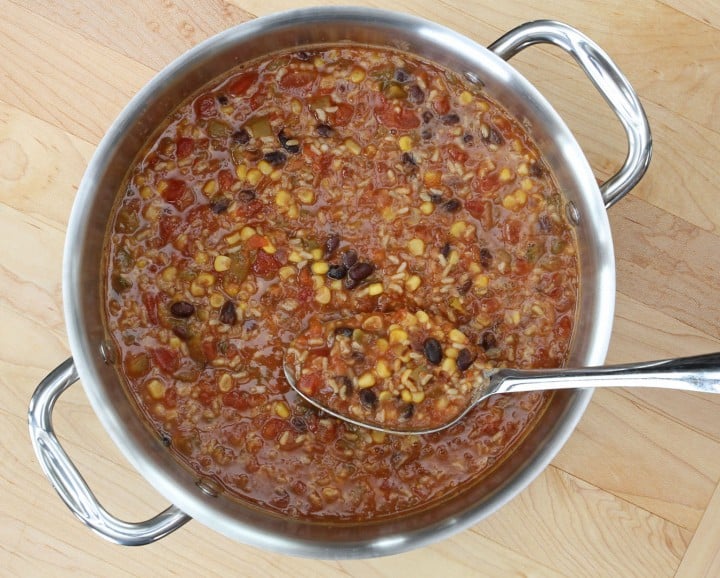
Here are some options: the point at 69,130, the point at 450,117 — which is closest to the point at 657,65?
the point at 450,117

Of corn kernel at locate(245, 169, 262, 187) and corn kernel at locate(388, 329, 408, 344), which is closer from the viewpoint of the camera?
corn kernel at locate(388, 329, 408, 344)

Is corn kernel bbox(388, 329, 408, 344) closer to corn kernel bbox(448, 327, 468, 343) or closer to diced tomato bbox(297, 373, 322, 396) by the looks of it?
corn kernel bbox(448, 327, 468, 343)

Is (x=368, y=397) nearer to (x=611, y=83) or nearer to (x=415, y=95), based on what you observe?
(x=415, y=95)

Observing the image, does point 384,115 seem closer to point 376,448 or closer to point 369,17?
point 369,17

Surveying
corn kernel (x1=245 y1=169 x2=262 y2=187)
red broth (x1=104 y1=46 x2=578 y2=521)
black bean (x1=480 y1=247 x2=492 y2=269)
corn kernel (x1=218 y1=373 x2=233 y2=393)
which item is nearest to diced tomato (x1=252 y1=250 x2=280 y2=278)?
red broth (x1=104 y1=46 x2=578 y2=521)

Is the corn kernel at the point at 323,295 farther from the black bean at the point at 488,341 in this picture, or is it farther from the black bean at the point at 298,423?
the black bean at the point at 488,341

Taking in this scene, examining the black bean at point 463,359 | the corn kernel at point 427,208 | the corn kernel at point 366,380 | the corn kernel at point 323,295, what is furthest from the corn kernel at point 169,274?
the black bean at point 463,359

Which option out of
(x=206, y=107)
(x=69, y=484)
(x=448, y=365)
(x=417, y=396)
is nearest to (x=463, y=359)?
(x=448, y=365)

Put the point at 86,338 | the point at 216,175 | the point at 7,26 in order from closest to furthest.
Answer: the point at 86,338 < the point at 216,175 < the point at 7,26
